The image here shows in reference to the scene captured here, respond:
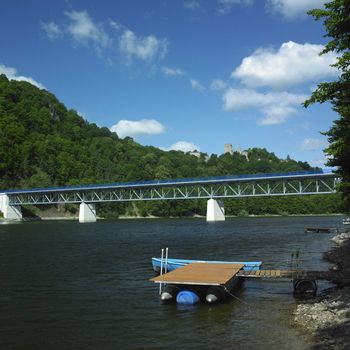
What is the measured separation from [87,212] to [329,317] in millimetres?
139303

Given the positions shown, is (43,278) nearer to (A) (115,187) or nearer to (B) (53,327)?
(B) (53,327)

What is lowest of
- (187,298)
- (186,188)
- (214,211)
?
(187,298)

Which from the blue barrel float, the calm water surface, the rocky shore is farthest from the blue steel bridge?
the blue barrel float

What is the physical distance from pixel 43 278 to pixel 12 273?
348 cm

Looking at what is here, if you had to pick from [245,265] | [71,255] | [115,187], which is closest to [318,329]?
[245,265]

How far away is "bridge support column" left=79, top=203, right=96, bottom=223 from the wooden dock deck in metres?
124

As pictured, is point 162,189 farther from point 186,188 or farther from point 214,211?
point 214,211

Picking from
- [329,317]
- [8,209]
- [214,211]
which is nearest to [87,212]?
[8,209]

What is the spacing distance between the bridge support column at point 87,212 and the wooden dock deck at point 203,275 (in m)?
124

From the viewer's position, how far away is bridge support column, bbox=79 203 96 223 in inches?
5832

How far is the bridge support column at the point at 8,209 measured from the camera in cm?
14838

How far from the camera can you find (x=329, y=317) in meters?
16.9

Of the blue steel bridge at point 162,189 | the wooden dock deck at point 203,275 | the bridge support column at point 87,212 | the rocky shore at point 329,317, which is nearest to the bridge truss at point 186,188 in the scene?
the blue steel bridge at point 162,189

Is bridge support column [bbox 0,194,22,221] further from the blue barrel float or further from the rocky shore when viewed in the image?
the rocky shore
